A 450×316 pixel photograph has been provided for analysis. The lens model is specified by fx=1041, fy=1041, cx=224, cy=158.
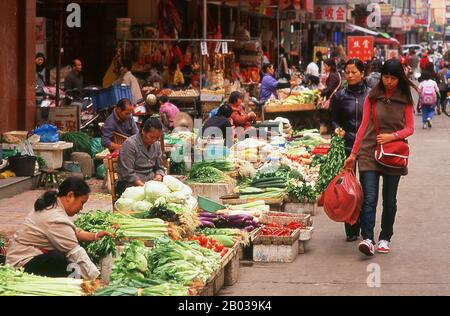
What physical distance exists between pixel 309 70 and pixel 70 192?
1109 inches

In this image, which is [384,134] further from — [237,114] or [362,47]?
[362,47]

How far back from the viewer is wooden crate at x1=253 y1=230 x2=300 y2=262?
1029cm

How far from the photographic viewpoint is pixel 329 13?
42.9 meters

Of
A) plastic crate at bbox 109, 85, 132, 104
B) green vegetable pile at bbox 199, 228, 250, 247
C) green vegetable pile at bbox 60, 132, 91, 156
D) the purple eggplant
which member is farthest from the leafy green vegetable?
plastic crate at bbox 109, 85, 132, 104

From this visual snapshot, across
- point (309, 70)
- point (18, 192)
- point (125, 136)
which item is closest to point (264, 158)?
point (125, 136)

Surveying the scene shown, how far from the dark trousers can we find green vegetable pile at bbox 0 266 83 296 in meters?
0.46

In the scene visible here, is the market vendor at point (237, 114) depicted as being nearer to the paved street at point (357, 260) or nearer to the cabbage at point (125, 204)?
the paved street at point (357, 260)

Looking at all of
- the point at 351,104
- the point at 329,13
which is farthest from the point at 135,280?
the point at 329,13

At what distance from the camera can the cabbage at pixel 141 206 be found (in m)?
10.4

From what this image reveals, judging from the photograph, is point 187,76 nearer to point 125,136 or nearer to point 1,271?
point 125,136

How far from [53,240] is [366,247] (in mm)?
3517

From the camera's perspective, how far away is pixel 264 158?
1603 cm

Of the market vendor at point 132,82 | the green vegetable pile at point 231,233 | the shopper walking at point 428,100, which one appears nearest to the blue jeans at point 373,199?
the green vegetable pile at point 231,233
